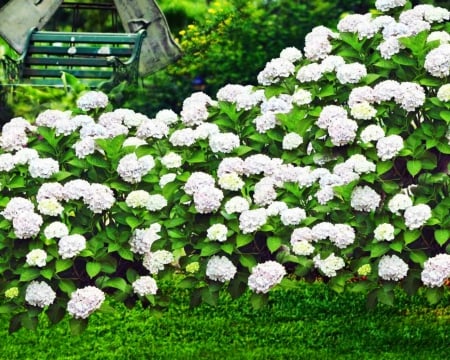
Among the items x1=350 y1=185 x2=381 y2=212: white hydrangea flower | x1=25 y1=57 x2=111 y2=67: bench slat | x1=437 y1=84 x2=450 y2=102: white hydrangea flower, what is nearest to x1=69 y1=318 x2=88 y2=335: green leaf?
x1=350 y1=185 x2=381 y2=212: white hydrangea flower

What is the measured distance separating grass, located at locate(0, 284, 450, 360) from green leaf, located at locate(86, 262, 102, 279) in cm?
162

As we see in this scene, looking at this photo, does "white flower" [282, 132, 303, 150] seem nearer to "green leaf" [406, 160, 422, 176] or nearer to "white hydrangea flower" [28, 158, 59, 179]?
"green leaf" [406, 160, 422, 176]

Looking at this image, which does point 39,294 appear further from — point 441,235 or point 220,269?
point 441,235

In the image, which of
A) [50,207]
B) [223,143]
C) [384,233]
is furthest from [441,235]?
[50,207]

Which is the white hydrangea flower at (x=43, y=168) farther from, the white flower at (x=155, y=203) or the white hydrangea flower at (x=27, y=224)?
the white flower at (x=155, y=203)

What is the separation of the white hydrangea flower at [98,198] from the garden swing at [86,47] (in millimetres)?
6518

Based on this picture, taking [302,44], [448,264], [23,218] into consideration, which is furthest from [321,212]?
[302,44]

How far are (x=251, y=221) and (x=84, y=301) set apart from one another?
861 millimetres

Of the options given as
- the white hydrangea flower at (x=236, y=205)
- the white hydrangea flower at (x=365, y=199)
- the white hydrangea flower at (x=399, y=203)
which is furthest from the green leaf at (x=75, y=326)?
the white hydrangea flower at (x=399, y=203)

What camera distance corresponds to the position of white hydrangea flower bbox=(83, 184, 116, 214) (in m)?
5.24

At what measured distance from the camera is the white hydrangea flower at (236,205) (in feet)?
17.0

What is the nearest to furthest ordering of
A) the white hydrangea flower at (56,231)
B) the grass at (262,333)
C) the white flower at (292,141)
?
the white hydrangea flower at (56,231) → the white flower at (292,141) → the grass at (262,333)

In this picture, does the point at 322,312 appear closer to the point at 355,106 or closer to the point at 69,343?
the point at 69,343

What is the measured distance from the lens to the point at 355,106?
5367 mm
